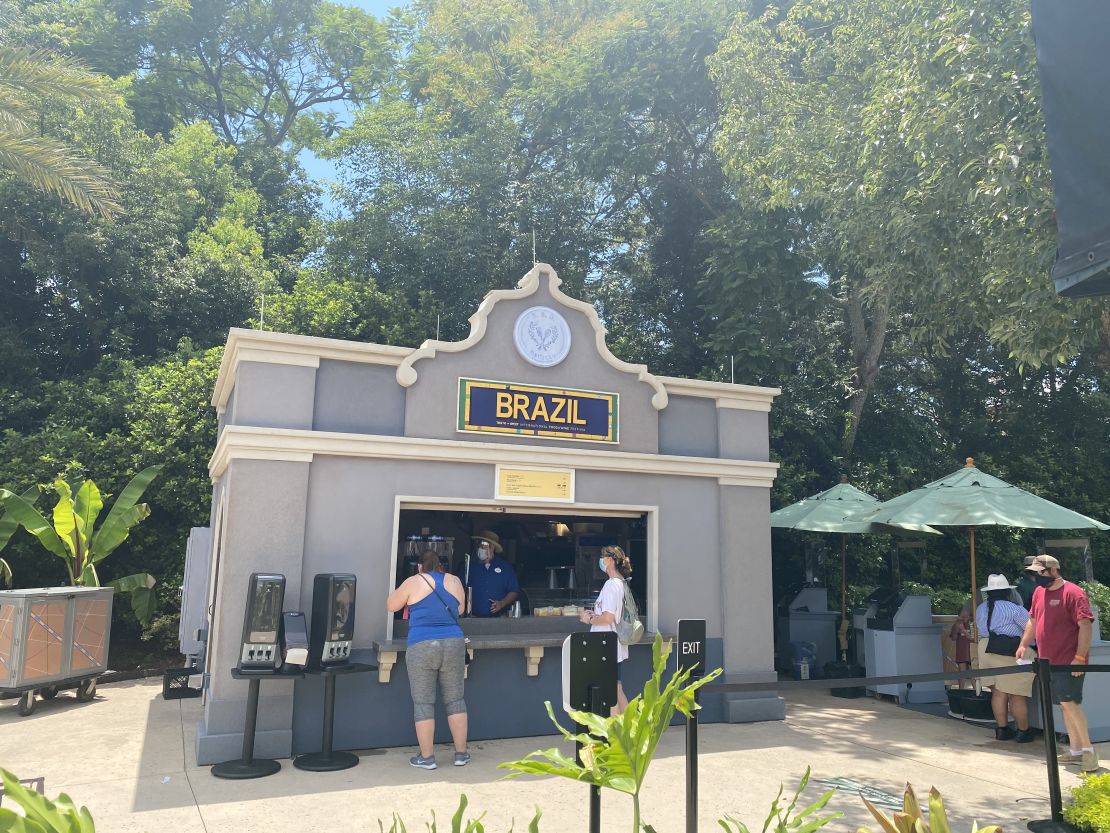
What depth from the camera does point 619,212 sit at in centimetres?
2028

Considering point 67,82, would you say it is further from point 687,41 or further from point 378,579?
point 687,41

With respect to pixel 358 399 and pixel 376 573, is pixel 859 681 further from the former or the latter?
pixel 358 399

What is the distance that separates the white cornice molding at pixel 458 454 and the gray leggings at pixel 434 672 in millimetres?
1951

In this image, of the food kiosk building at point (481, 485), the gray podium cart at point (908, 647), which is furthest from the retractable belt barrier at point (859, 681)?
the gray podium cart at point (908, 647)

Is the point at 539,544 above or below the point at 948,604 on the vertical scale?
above

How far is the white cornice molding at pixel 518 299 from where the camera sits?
8.30 m

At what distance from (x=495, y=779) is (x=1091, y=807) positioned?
428cm

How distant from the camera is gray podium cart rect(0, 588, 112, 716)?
912 centimetres

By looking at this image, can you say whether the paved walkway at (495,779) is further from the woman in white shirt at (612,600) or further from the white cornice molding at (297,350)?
the white cornice molding at (297,350)

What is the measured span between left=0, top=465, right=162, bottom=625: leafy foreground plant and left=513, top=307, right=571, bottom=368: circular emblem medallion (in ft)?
23.2

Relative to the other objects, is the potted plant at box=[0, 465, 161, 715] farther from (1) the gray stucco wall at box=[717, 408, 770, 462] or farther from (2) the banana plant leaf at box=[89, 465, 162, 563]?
(1) the gray stucco wall at box=[717, 408, 770, 462]

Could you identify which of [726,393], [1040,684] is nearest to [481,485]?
[726,393]

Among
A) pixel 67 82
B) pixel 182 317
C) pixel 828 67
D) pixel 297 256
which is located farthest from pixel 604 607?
pixel 297 256

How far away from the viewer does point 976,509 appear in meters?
9.70
